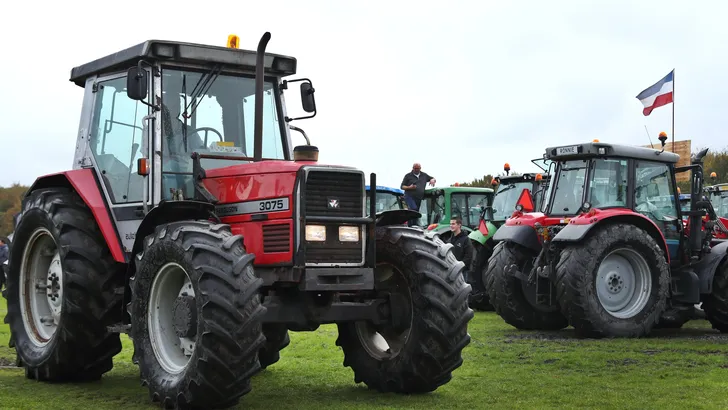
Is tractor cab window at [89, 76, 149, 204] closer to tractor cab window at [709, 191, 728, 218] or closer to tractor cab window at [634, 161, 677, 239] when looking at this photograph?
tractor cab window at [634, 161, 677, 239]

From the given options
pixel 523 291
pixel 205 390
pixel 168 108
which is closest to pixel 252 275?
pixel 205 390

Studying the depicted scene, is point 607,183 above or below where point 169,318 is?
above

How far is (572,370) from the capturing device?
8898mm

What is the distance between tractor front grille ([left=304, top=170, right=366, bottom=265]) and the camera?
7066mm

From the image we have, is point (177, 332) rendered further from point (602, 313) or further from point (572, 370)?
point (602, 313)

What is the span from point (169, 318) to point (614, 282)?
22.2 ft

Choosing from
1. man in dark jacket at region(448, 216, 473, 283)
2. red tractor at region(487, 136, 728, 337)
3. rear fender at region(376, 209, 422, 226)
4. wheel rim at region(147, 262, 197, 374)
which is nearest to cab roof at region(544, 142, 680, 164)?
red tractor at region(487, 136, 728, 337)

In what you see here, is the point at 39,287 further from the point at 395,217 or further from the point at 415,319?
the point at 415,319

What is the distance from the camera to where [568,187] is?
42.7 ft

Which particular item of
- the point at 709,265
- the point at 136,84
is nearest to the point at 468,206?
the point at 709,265

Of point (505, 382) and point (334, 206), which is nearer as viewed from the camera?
point (334, 206)

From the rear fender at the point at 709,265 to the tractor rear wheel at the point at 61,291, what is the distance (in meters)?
7.74

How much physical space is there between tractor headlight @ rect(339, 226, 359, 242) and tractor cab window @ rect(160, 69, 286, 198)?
1.23 meters

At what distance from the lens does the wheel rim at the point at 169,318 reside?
6.90 meters
